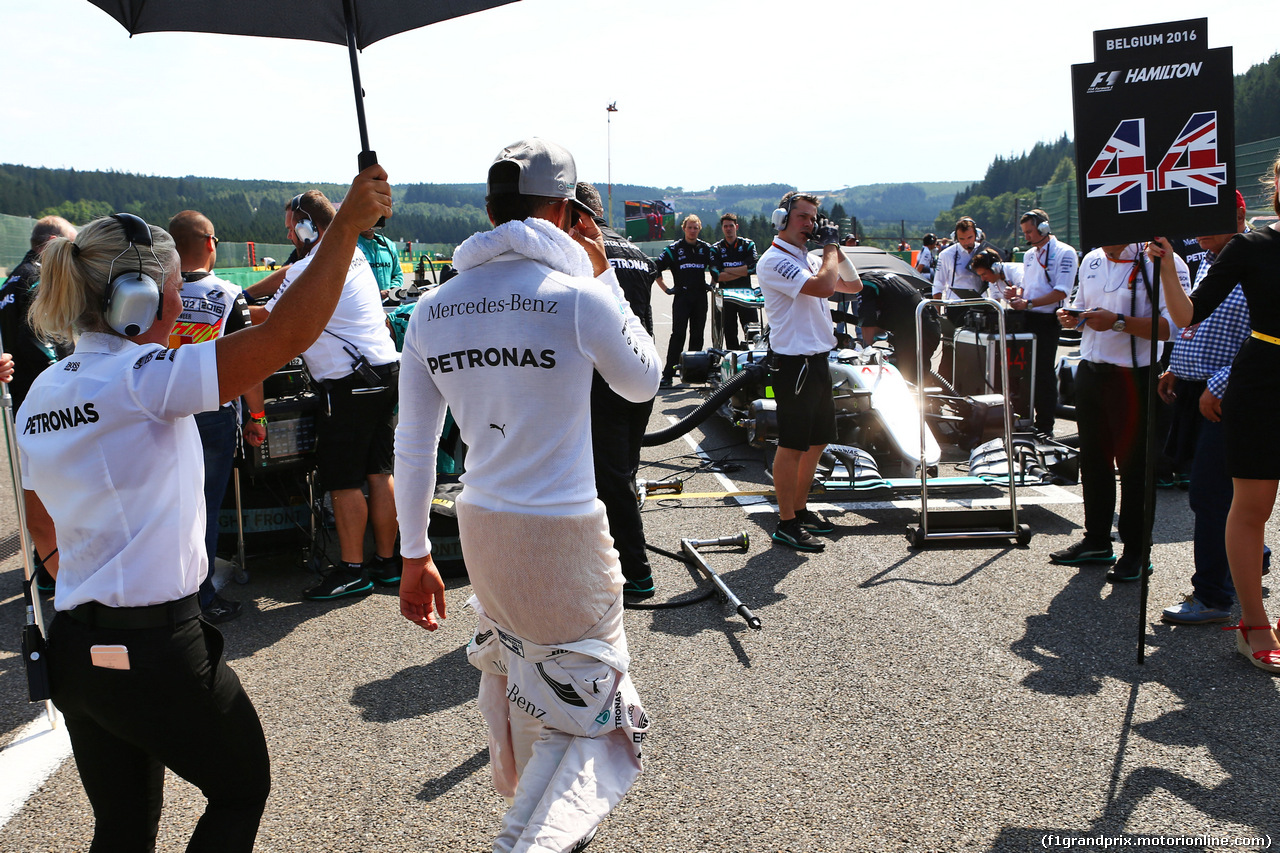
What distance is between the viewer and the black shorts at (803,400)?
17.8 ft

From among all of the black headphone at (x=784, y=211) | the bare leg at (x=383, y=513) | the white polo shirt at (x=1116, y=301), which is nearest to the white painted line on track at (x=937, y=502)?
the white polo shirt at (x=1116, y=301)

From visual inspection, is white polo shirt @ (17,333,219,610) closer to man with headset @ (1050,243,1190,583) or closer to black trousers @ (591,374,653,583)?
black trousers @ (591,374,653,583)

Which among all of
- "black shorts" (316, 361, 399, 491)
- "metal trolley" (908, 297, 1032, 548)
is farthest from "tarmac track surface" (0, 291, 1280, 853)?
"black shorts" (316, 361, 399, 491)

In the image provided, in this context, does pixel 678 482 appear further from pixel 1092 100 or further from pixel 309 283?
pixel 309 283

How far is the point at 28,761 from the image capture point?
3201 millimetres

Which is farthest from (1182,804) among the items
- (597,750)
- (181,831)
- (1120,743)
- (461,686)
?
(181,831)

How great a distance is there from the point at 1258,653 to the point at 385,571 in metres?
4.28

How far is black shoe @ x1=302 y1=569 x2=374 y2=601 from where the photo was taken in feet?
15.7

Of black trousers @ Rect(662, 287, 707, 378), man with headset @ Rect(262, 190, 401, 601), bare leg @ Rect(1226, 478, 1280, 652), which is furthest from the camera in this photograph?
black trousers @ Rect(662, 287, 707, 378)

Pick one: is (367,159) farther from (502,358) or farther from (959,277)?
(959,277)

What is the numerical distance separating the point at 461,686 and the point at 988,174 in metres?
152

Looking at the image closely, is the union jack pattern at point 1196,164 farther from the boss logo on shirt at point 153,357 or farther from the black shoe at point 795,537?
the boss logo on shirt at point 153,357

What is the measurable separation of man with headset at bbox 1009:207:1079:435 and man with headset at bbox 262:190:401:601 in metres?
6.35

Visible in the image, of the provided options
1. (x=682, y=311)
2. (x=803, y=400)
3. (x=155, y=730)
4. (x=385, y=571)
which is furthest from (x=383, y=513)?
(x=682, y=311)
